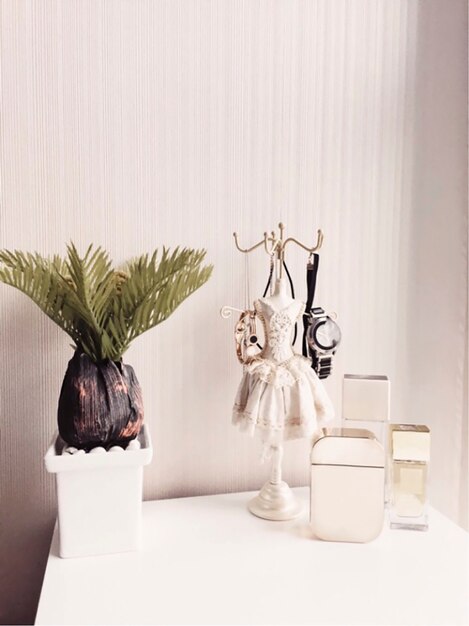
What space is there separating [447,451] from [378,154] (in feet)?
1.70

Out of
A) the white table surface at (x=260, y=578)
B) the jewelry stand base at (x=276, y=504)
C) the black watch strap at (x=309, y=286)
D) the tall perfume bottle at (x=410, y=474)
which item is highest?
the black watch strap at (x=309, y=286)

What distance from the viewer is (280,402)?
84 cm

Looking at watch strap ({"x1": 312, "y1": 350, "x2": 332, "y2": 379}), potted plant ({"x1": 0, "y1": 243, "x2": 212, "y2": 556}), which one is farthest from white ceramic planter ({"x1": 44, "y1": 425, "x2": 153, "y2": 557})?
watch strap ({"x1": 312, "y1": 350, "x2": 332, "y2": 379})

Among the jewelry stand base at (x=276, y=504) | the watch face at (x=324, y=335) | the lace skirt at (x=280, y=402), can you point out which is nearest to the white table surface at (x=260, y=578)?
the jewelry stand base at (x=276, y=504)

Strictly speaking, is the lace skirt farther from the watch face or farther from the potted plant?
the potted plant

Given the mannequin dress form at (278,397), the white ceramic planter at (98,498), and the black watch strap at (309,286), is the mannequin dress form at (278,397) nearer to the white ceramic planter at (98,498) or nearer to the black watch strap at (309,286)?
the black watch strap at (309,286)

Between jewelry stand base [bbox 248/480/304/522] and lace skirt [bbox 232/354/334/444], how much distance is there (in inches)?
3.3

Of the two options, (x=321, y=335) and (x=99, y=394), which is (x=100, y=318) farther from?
(x=321, y=335)

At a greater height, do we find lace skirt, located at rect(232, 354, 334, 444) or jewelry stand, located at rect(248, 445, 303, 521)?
lace skirt, located at rect(232, 354, 334, 444)

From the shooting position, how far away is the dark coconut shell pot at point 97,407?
75cm

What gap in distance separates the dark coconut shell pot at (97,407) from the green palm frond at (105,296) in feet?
0.07

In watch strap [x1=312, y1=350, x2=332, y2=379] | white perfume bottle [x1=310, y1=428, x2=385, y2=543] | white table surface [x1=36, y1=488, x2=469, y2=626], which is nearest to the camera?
white table surface [x1=36, y1=488, x2=469, y2=626]

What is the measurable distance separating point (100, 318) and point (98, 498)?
22 cm

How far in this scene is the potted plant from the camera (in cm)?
75
